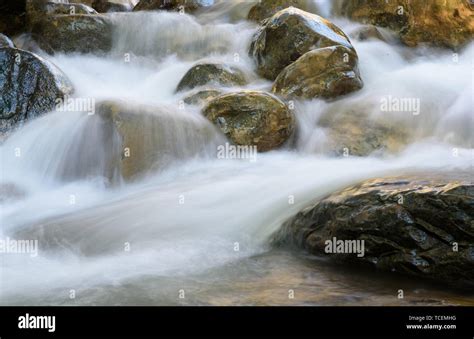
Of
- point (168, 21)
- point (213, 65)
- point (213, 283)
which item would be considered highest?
point (168, 21)

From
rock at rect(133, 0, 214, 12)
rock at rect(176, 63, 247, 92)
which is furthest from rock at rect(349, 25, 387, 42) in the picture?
rock at rect(133, 0, 214, 12)

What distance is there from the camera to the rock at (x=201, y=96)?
788 cm

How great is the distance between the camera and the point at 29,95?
747cm

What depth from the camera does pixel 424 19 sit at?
10703 mm

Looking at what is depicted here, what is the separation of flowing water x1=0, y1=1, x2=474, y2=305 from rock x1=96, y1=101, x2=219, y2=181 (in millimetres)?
47

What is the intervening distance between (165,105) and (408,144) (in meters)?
3.28

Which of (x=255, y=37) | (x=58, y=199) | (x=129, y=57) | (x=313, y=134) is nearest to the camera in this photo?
(x=58, y=199)

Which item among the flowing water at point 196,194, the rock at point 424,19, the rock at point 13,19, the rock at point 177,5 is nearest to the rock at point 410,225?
the flowing water at point 196,194

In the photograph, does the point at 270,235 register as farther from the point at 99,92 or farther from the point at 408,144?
the point at 99,92

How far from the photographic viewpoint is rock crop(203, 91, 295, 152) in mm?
7059

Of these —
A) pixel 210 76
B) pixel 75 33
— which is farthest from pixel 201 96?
pixel 75 33

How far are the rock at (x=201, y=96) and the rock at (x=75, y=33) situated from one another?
3584 mm

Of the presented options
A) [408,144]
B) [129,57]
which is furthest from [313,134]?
[129,57]

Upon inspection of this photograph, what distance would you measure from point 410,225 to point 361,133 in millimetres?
3447
